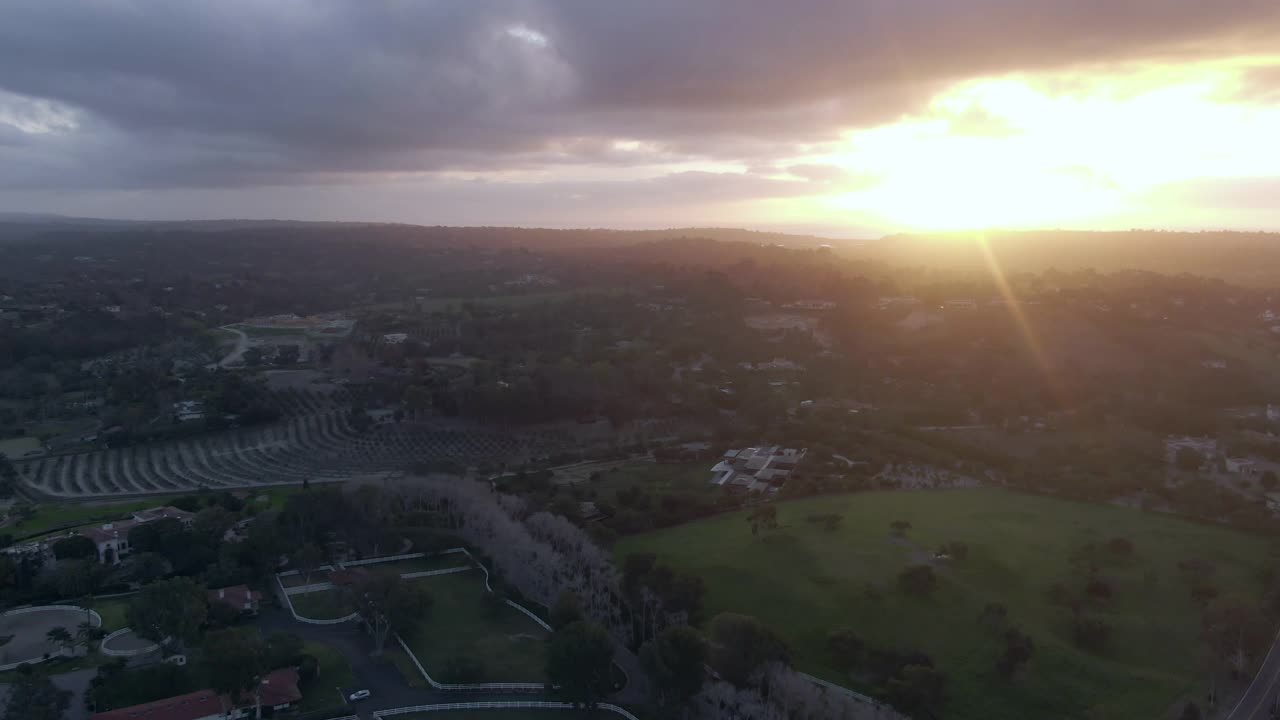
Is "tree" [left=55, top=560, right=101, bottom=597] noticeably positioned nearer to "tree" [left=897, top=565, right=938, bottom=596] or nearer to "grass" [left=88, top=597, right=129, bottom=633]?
"grass" [left=88, top=597, right=129, bottom=633]

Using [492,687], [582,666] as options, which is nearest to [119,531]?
[492,687]

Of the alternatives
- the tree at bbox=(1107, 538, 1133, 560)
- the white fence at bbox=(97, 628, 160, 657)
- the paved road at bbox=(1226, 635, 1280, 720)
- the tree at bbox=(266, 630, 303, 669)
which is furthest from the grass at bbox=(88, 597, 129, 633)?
the tree at bbox=(1107, 538, 1133, 560)

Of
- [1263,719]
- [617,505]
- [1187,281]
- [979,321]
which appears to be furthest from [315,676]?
[1187,281]

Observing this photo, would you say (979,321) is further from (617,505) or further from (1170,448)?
(617,505)

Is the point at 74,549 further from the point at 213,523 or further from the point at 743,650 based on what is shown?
the point at 743,650

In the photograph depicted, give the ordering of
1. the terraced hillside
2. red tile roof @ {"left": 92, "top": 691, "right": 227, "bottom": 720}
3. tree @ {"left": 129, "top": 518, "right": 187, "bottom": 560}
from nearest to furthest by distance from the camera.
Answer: red tile roof @ {"left": 92, "top": 691, "right": 227, "bottom": 720}, tree @ {"left": 129, "top": 518, "right": 187, "bottom": 560}, the terraced hillside

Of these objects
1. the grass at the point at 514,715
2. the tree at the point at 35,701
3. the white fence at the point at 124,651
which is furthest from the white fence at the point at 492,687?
the tree at the point at 35,701

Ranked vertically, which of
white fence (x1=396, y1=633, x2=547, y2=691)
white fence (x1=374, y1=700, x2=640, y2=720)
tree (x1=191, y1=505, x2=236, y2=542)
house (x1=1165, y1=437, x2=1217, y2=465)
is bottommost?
white fence (x1=374, y1=700, x2=640, y2=720)

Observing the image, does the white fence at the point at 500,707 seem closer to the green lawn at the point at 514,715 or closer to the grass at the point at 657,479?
the green lawn at the point at 514,715
